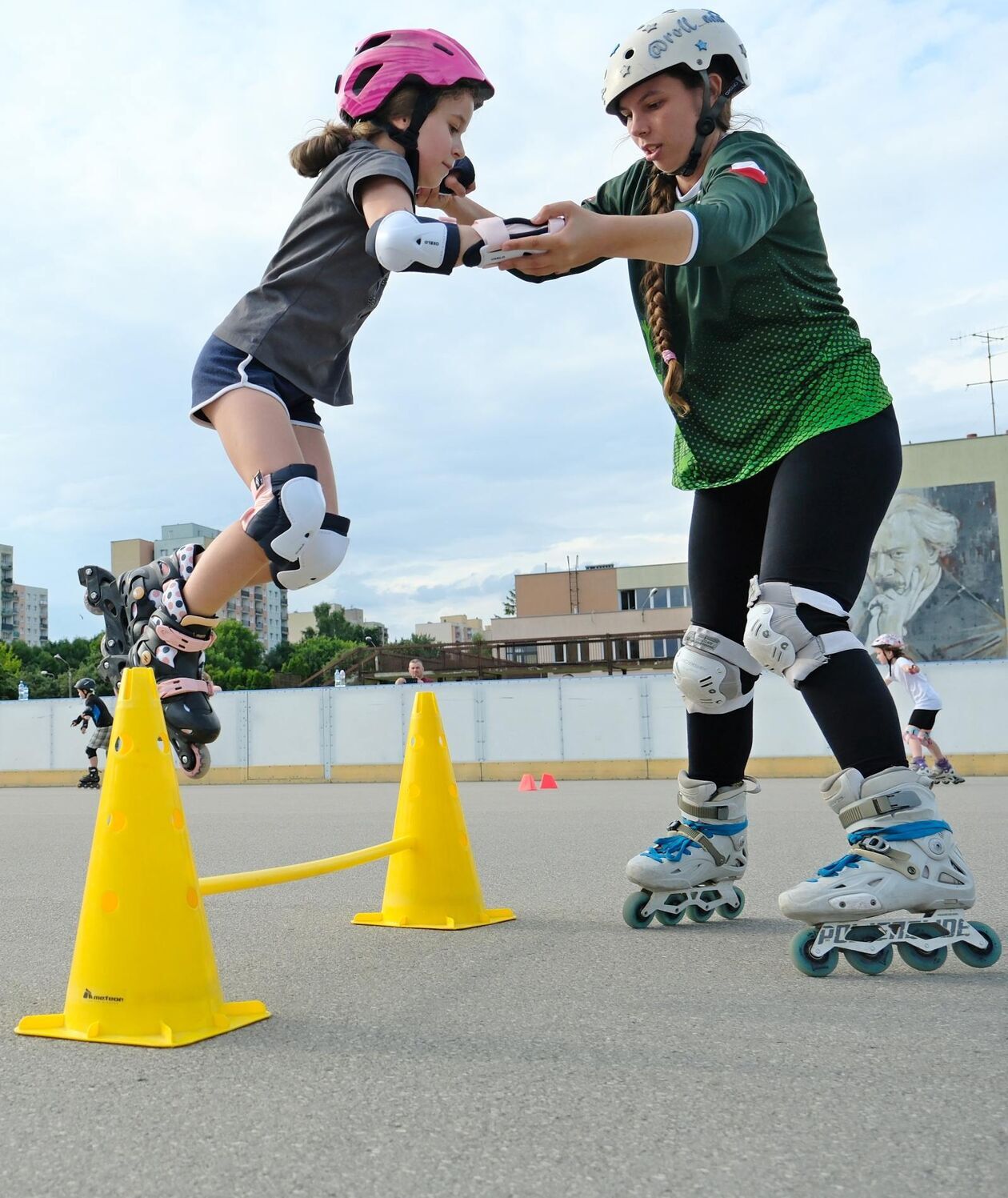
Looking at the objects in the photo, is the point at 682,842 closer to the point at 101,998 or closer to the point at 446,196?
the point at 101,998

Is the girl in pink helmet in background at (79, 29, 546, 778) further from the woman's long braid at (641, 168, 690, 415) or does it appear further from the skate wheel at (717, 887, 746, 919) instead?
the skate wheel at (717, 887, 746, 919)

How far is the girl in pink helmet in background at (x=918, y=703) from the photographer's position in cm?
1245

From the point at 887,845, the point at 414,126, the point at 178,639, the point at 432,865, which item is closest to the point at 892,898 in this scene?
the point at 887,845

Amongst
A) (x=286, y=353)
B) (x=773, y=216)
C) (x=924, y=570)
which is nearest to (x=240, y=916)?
(x=286, y=353)

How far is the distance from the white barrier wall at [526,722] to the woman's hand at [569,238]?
13850 millimetres

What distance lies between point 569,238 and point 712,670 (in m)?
1.43

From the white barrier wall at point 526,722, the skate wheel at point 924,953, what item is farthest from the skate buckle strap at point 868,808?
the white barrier wall at point 526,722

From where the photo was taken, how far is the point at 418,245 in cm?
273

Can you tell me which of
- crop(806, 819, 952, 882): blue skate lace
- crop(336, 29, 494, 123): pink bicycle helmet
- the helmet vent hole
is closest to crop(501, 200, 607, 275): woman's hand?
crop(336, 29, 494, 123): pink bicycle helmet

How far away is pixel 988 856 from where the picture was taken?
5.28m

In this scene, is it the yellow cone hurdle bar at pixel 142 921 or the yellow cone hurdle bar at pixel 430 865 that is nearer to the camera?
the yellow cone hurdle bar at pixel 142 921

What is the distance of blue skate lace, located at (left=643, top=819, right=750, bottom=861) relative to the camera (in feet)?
11.4

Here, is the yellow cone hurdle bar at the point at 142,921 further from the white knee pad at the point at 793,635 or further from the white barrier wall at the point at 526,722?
the white barrier wall at the point at 526,722

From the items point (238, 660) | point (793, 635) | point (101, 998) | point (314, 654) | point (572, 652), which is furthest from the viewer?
point (314, 654)
